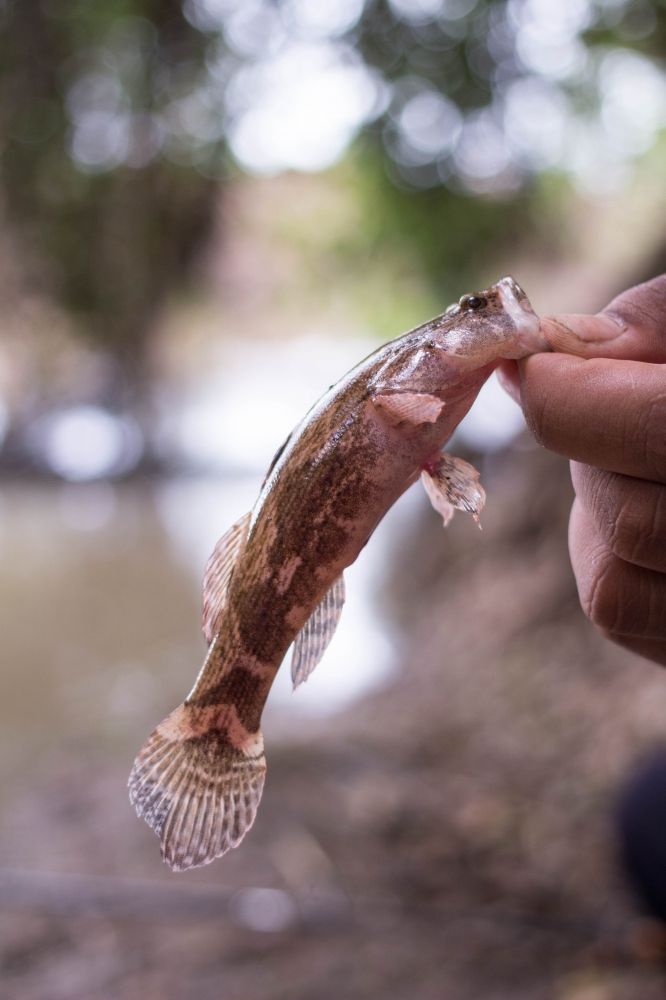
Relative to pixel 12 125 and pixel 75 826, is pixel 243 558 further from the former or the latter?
pixel 12 125

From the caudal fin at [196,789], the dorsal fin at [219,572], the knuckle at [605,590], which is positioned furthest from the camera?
the knuckle at [605,590]

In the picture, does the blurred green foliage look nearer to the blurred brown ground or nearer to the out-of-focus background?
the out-of-focus background

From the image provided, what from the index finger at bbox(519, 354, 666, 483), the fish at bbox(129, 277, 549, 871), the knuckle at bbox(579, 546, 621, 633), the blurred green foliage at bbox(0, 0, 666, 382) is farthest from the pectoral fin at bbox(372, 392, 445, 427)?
the blurred green foliage at bbox(0, 0, 666, 382)

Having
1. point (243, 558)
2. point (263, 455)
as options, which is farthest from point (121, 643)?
point (243, 558)

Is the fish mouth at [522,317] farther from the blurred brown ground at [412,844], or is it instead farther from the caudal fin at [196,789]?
the blurred brown ground at [412,844]

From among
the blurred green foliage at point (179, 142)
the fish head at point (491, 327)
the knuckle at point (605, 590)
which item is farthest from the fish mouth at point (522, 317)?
the blurred green foliage at point (179, 142)
